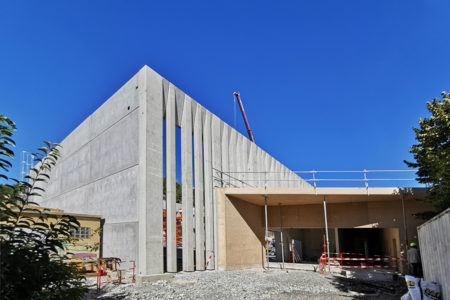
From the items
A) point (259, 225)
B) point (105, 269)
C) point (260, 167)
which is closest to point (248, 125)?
point (260, 167)

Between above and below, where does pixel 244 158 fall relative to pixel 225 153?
above

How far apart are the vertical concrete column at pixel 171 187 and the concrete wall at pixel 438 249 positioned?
1014 cm

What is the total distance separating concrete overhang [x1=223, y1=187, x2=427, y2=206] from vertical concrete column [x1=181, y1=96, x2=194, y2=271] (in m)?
2.35

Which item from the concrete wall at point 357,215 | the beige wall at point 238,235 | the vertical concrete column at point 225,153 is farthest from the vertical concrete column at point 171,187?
the concrete wall at point 357,215

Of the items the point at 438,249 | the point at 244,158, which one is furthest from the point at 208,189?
the point at 438,249

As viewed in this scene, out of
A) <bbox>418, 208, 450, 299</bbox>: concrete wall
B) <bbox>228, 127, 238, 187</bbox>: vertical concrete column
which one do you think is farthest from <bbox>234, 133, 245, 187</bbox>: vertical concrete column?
<bbox>418, 208, 450, 299</bbox>: concrete wall

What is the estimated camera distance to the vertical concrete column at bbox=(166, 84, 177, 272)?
15258 millimetres

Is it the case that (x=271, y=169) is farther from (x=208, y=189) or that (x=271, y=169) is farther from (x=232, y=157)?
(x=208, y=189)

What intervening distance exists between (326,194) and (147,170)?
29.7 ft

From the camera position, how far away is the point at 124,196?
15859 millimetres

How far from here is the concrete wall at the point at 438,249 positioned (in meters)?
6.96

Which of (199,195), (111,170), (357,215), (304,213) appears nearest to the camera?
(111,170)

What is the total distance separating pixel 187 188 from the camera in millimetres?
17156

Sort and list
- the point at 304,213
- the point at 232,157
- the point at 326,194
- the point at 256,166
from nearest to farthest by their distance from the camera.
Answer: the point at 326,194 < the point at 304,213 < the point at 232,157 < the point at 256,166
